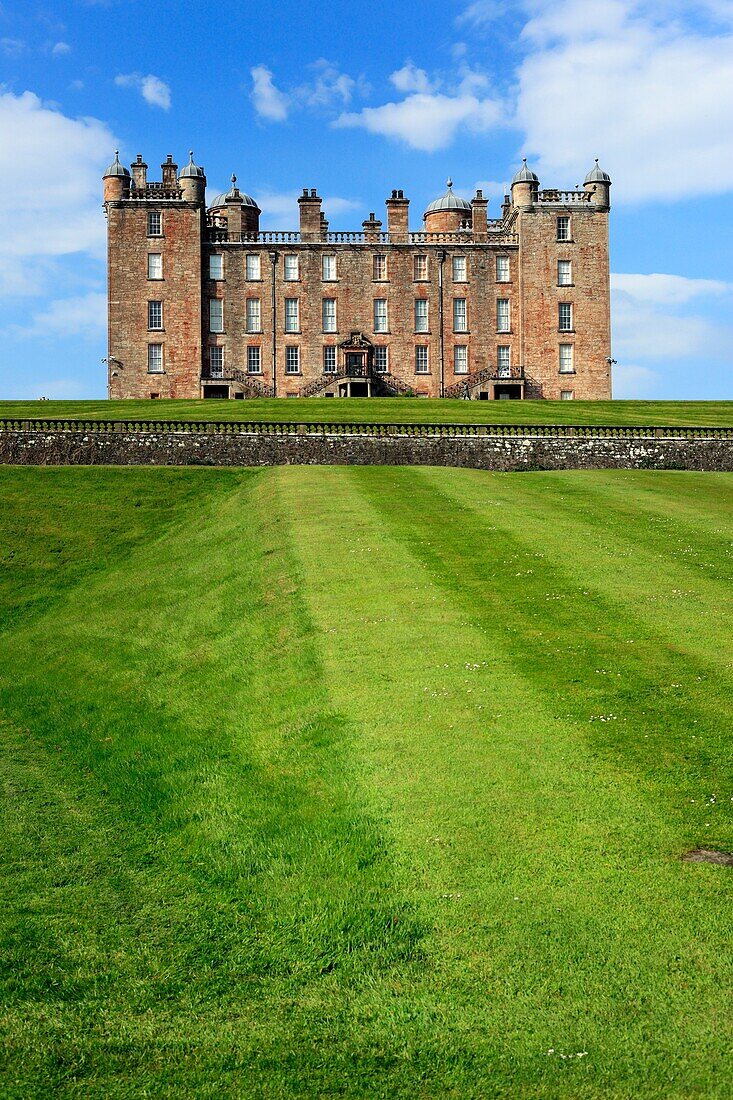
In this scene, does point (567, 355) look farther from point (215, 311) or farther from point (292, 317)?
point (215, 311)

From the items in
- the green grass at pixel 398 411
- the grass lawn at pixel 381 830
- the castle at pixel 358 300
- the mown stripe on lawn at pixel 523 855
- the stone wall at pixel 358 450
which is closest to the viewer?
the mown stripe on lawn at pixel 523 855

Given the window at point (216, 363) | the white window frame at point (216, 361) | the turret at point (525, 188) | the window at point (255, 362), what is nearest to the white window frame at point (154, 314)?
the white window frame at point (216, 361)

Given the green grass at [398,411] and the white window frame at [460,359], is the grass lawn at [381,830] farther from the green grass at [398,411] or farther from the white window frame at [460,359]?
the white window frame at [460,359]

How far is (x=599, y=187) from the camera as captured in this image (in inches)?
2881

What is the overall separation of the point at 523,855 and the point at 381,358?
2633 inches

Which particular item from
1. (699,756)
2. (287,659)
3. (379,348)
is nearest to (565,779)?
(699,756)

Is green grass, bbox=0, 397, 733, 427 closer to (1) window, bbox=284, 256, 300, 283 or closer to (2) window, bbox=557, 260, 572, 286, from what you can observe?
(1) window, bbox=284, 256, 300, 283

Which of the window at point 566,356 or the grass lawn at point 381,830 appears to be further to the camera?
the window at point 566,356

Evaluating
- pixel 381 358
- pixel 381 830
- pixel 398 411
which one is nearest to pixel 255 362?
pixel 381 358

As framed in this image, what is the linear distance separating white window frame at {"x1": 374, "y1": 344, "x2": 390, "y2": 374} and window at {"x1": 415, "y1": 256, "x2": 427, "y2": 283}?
5.76m

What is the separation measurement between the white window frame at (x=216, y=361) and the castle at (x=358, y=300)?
0.12 m

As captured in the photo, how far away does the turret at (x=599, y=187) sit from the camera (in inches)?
2881

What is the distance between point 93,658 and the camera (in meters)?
19.1

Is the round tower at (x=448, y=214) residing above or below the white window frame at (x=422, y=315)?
above
